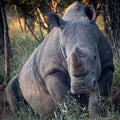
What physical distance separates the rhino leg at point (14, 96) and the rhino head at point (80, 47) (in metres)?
1.82

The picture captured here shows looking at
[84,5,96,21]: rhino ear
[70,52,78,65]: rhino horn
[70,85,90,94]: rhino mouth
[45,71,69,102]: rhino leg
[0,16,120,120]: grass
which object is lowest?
[0,16,120,120]: grass

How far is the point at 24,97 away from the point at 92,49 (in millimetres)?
1990

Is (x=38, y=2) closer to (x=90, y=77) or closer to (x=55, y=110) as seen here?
(x=55, y=110)

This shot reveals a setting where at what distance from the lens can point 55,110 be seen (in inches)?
289

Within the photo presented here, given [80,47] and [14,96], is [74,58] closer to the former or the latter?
[80,47]

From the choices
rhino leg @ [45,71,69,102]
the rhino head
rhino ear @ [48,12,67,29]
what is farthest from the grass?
rhino ear @ [48,12,67,29]

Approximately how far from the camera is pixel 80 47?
648 cm

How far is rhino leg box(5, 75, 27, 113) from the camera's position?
841 cm

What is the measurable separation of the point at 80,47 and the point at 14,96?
7.86 feet

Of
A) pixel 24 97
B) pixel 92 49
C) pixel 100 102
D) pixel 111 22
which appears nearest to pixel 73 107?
pixel 100 102

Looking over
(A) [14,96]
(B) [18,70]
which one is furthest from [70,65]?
(B) [18,70]

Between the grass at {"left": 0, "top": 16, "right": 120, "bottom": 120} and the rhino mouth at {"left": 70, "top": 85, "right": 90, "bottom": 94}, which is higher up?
the rhino mouth at {"left": 70, "top": 85, "right": 90, "bottom": 94}

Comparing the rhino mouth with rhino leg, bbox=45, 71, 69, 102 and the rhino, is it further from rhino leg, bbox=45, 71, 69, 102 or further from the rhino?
rhino leg, bbox=45, 71, 69, 102

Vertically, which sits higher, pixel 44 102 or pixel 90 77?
pixel 90 77
